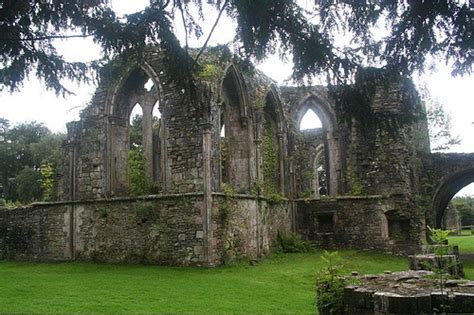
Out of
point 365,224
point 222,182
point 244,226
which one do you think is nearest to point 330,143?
point 365,224

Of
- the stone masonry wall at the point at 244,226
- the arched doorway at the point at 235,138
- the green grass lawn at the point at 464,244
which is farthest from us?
the green grass lawn at the point at 464,244

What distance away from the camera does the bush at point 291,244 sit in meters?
16.6

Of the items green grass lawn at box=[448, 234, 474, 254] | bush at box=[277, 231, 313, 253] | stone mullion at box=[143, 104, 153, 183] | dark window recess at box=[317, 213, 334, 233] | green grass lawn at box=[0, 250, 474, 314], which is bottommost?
green grass lawn at box=[448, 234, 474, 254]

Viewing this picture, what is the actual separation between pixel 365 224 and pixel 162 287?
9647mm

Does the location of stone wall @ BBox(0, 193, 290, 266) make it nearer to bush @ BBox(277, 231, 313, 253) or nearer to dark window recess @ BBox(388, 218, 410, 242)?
bush @ BBox(277, 231, 313, 253)

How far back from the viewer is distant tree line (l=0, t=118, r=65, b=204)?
37.4 meters

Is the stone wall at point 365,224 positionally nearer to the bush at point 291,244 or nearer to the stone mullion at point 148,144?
the bush at point 291,244

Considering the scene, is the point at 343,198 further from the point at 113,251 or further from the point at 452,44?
the point at 452,44

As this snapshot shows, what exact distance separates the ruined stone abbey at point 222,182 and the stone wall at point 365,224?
0.04m

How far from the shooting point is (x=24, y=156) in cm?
4272

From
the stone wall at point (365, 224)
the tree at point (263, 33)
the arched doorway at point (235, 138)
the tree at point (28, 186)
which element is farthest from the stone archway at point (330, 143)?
the tree at point (28, 186)

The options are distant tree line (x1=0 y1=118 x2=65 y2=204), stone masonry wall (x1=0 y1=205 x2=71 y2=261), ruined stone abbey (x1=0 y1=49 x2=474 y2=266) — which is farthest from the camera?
distant tree line (x1=0 y1=118 x2=65 y2=204)

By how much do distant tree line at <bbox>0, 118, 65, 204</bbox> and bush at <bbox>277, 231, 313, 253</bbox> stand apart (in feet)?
77.2

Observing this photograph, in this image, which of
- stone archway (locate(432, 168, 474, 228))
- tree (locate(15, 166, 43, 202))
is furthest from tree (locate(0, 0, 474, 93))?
tree (locate(15, 166, 43, 202))
